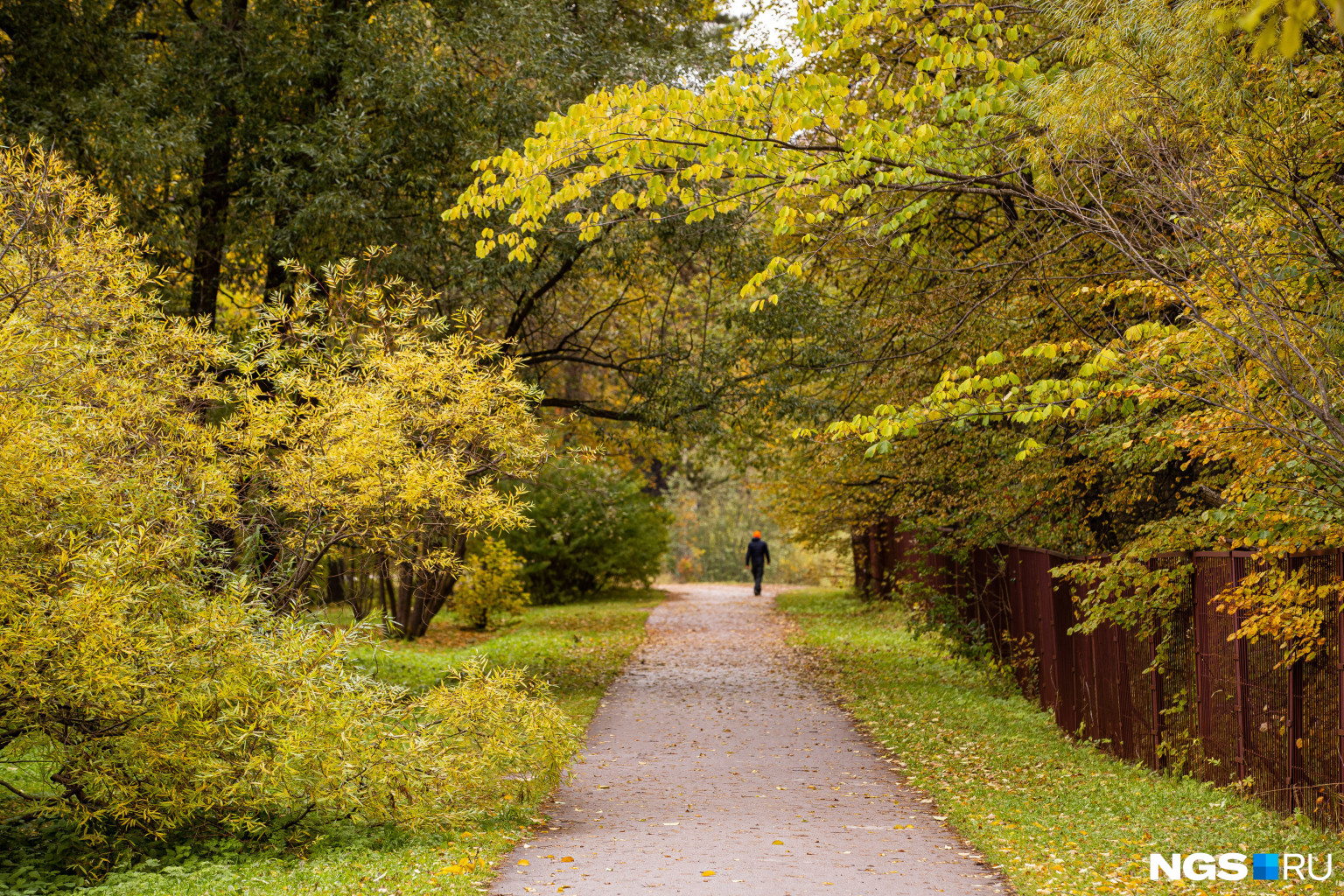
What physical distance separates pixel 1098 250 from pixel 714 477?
1238 inches

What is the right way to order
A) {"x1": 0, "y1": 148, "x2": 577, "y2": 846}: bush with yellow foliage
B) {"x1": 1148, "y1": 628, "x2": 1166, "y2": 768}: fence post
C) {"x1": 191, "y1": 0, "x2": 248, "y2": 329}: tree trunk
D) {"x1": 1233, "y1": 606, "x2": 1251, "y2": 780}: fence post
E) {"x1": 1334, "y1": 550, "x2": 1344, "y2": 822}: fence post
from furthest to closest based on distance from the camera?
1. {"x1": 191, "y1": 0, "x2": 248, "y2": 329}: tree trunk
2. {"x1": 1148, "y1": 628, "x2": 1166, "y2": 768}: fence post
3. {"x1": 1233, "y1": 606, "x2": 1251, "y2": 780}: fence post
4. {"x1": 0, "y1": 148, "x2": 577, "y2": 846}: bush with yellow foliage
5. {"x1": 1334, "y1": 550, "x2": 1344, "y2": 822}: fence post

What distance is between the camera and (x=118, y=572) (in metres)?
6.16

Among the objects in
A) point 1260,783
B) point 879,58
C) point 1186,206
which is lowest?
point 1260,783

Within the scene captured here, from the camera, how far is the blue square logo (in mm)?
5797

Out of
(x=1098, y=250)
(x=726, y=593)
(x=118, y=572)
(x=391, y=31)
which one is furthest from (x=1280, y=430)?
(x=726, y=593)

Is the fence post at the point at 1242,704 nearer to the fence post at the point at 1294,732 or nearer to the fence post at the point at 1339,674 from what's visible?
the fence post at the point at 1294,732

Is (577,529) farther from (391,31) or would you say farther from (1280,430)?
(1280,430)

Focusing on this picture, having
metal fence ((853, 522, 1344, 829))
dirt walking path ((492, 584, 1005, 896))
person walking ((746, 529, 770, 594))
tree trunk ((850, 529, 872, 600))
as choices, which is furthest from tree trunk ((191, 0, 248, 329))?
person walking ((746, 529, 770, 594))

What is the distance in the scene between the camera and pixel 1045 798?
7.86 metres

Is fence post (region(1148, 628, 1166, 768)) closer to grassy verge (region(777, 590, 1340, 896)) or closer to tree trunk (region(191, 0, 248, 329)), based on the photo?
grassy verge (region(777, 590, 1340, 896))

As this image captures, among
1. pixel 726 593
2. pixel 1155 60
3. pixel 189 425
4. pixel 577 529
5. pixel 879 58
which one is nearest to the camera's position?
pixel 1155 60

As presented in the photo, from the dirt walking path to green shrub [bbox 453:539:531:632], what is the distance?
8.35 m

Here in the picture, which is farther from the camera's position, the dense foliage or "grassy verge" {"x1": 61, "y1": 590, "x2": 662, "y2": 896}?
the dense foliage

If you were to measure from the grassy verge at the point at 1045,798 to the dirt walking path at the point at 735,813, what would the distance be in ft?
0.92
